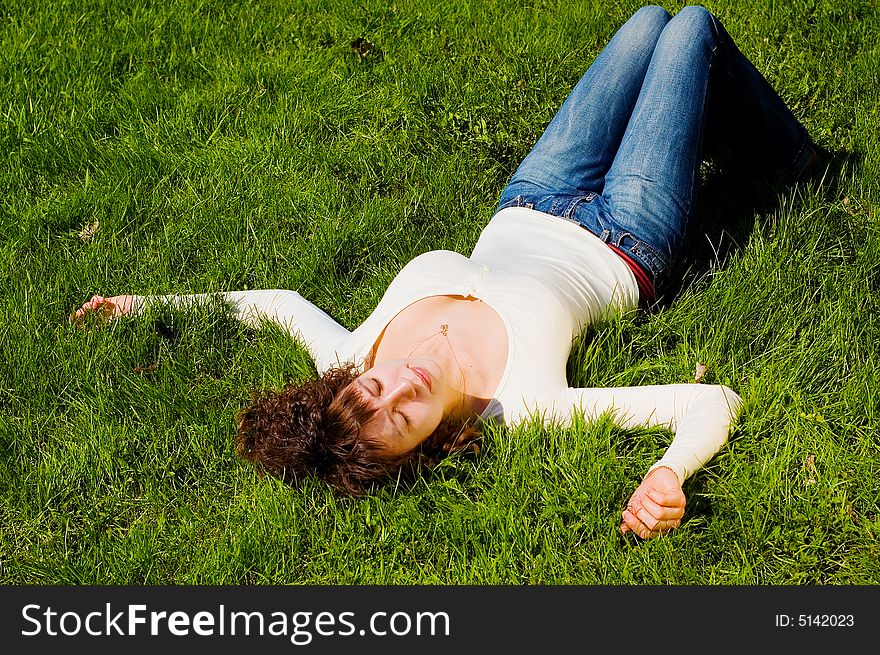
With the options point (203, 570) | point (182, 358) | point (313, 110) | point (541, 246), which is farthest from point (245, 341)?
point (313, 110)

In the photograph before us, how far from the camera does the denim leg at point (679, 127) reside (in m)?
3.78

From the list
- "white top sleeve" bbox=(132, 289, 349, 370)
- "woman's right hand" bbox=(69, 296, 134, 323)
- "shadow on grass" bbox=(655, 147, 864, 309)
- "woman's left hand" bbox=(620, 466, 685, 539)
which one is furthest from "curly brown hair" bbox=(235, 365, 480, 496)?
"shadow on grass" bbox=(655, 147, 864, 309)

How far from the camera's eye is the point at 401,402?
315cm

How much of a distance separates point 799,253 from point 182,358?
2843 millimetres

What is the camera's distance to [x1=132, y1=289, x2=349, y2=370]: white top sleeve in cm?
364

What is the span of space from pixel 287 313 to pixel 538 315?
1142mm

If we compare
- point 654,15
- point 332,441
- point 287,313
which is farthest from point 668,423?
point 654,15

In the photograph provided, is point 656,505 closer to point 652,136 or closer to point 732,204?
point 652,136

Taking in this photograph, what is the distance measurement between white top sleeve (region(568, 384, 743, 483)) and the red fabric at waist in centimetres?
67

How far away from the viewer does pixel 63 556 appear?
3203 millimetres

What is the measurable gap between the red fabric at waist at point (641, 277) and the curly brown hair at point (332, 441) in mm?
Answer: 1037

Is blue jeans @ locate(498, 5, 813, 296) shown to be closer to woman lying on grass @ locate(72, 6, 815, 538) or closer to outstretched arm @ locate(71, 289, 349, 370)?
woman lying on grass @ locate(72, 6, 815, 538)

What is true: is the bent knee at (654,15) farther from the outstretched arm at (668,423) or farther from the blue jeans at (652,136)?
→ the outstretched arm at (668,423)

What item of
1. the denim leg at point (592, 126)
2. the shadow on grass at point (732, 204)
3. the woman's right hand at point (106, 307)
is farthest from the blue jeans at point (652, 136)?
the woman's right hand at point (106, 307)
